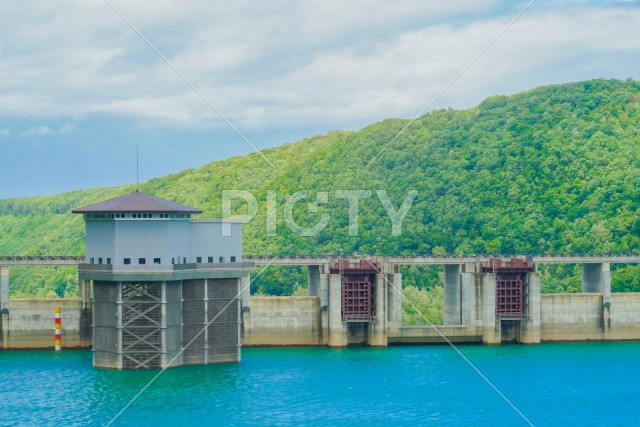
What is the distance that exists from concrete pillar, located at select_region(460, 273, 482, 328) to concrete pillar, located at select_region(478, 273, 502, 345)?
53 cm

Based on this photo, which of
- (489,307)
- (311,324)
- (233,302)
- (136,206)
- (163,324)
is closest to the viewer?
(163,324)

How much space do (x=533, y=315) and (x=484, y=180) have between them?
147 feet

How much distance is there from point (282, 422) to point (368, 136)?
101372 millimetres

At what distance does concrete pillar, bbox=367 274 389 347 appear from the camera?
301 ft

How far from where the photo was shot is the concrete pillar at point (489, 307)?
93062 millimetres

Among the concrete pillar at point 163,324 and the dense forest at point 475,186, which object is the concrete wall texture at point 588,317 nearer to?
the dense forest at point 475,186

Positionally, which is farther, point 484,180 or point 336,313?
point 484,180

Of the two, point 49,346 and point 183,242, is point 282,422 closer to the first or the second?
point 183,242

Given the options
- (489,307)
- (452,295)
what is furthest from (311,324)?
(489,307)

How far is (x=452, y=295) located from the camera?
319 feet

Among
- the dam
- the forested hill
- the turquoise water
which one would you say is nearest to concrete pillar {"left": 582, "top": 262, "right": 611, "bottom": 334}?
the dam

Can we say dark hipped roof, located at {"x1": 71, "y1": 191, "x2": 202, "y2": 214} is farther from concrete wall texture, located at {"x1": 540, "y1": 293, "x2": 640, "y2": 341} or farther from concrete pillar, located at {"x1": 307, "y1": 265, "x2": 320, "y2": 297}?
concrete wall texture, located at {"x1": 540, "y1": 293, "x2": 640, "y2": 341}

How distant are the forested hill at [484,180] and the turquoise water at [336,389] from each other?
36743 millimetres

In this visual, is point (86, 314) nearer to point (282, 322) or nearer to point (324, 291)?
point (282, 322)
